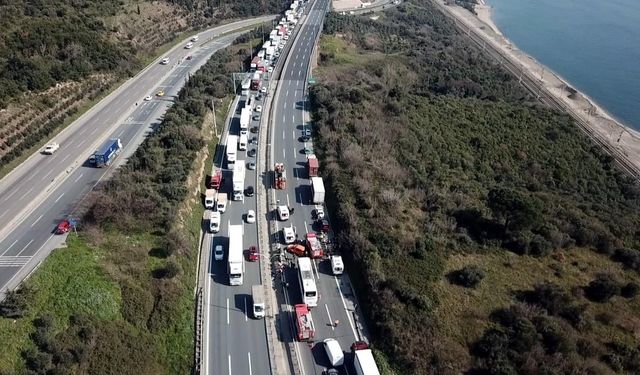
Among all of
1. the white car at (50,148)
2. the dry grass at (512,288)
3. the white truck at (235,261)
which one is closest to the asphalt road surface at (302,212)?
the white truck at (235,261)

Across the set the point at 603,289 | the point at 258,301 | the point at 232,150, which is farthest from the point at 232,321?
the point at 603,289

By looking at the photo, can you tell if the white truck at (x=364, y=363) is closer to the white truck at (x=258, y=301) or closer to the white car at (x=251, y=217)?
the white truck at (x=258, y=301)

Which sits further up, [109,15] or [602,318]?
[109,15]

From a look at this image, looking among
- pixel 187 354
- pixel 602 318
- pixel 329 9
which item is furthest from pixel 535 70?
pixel 187 354

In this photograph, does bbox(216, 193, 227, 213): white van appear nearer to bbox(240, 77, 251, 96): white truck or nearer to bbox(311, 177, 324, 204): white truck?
bbox(311, 177, 324, 204): white truck

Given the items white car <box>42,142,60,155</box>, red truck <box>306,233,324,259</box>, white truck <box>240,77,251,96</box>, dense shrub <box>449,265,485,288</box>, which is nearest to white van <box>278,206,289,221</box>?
red truck <box>306,233,324,259</box>

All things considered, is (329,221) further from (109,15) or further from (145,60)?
(109,15)

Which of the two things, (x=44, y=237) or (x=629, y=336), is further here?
(x=44, y=237)
